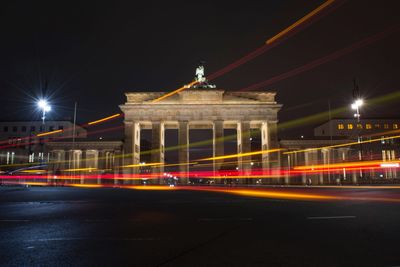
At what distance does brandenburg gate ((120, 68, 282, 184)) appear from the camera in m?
53.0

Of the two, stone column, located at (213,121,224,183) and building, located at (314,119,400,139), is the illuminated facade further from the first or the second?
building, located at (314,119,400,139)

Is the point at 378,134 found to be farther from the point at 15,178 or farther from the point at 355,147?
the point at 15,178

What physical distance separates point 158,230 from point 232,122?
47857mm

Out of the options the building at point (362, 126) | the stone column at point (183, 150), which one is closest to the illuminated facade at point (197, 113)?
the stone column at point (183, 150)

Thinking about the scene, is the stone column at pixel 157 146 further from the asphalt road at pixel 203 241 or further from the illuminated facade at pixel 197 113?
the asphalt road at pixel 203 241

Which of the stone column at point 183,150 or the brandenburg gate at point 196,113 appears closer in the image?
the stone column at point 183,150

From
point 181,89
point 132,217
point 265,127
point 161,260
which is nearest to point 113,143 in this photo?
point 181,89

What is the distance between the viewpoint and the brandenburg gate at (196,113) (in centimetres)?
5303

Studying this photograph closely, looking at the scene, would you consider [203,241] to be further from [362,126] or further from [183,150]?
[362,126]

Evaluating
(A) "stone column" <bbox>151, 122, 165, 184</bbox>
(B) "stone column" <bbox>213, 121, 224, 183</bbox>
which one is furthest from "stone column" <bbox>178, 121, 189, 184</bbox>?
(B) "stone column" <bbox>213, 121, 224, 183</bbox>

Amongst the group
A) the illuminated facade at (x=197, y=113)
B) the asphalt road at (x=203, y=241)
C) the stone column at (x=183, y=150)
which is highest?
the illuminated facade at (x=197, y=113)

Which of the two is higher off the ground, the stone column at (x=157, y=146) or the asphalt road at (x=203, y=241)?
the stone column at (x=157, y=146)

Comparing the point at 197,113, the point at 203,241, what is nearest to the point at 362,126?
the point at 197,113

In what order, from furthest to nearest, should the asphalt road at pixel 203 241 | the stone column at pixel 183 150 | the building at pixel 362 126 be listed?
1. the building at pixel 362 126
2. the stone column at pixel 183 150
3. the asphalt road at pixel 203 241
